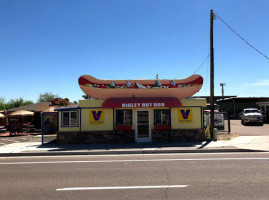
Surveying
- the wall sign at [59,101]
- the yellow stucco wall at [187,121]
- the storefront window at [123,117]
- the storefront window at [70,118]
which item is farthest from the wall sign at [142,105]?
the wall sign at [59,101]

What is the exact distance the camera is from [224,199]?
4742mm

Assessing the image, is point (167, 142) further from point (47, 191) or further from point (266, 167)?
point (47, 191)

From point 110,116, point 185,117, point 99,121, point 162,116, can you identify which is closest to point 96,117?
point 99,121

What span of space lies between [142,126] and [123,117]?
1.36 meters

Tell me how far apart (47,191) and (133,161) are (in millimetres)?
4100

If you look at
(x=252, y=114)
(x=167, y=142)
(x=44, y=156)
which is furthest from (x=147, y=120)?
(x=252, y=114)

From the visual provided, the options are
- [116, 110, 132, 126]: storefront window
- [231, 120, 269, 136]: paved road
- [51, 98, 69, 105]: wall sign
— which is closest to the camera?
[116, 110, 132, 126]: storefront window

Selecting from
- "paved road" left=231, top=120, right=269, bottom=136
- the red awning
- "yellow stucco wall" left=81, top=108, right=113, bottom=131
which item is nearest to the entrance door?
the red awning

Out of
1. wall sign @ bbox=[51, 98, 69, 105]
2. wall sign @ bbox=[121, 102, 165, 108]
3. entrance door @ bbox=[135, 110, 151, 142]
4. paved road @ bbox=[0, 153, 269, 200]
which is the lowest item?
paved road @ bbox=[0, 153, 269, 200]

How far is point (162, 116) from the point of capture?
46.9 ft

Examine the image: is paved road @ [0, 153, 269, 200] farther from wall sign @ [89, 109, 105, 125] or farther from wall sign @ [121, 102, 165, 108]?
wall sign @ [89, 109, 105, 125]

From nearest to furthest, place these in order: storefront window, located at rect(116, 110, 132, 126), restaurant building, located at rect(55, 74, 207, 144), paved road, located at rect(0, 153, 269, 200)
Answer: paved road, located at rect(0, 153, 269, 200) < restaurant building, located at rect(55, 74, 207, 144) < storefront window, located at rect(116, 110, 132, 126)

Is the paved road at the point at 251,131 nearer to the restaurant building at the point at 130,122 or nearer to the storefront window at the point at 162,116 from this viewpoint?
the restaurant building at the point at 130,122

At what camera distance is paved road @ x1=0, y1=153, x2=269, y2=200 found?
17.0 ft
